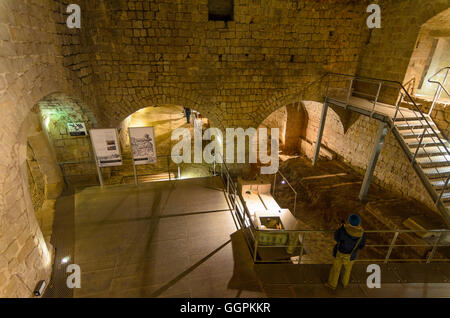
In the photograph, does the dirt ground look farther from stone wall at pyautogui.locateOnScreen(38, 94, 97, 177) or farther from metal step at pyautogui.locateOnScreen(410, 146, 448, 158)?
stone wall at pyautogui.locateOnScreen(38, 94, 97, 177)

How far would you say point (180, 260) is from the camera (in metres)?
4.66

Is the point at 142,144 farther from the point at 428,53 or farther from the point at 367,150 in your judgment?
the point at 428,53

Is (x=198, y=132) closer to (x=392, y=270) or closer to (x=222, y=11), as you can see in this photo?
(x=222, y=11)

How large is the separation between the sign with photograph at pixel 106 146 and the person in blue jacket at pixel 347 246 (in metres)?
5.26

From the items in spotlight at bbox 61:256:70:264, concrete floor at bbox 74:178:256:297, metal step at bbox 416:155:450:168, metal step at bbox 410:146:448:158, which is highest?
metal step at bbox 410:146:448:158

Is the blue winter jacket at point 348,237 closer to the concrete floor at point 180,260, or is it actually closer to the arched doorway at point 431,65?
the concrete floor at point 180,260

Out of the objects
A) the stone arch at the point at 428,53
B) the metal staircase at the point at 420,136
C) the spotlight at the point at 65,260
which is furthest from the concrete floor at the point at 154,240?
the stone arch at the point at 428,53

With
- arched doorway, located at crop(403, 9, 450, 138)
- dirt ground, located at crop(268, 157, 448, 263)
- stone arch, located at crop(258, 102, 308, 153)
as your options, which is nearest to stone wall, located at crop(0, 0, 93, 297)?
dirt ground, located at crop(268, 157, 448, 263)

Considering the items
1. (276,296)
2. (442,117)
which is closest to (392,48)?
(442,117)

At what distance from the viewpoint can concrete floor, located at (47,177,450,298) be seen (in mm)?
4090

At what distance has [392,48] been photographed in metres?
8.12

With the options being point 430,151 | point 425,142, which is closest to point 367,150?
point 425,142

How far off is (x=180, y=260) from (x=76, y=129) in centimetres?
525

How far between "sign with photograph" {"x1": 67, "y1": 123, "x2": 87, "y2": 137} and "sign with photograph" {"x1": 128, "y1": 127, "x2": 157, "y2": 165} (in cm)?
220
